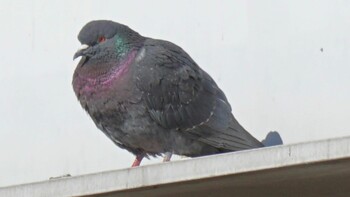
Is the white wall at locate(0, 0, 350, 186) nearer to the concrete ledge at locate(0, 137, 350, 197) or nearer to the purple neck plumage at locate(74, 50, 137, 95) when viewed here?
the purple neck plumage at locate(74, 50, 137, 95)

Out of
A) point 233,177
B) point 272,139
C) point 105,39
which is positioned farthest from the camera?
point 105,39

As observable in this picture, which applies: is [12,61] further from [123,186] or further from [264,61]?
[123,186]

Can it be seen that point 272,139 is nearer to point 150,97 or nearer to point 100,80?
point 150,97

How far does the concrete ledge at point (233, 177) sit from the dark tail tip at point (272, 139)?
62.1 inches

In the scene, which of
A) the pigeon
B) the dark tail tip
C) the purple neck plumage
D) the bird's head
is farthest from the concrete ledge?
the bird's head

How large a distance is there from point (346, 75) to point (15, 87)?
6.55 feet

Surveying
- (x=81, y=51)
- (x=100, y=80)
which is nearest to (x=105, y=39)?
(x=81, y=51)

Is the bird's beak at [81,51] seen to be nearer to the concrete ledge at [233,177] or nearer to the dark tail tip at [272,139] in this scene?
the dark tail tip at [272,139]

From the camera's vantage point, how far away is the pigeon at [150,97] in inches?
278

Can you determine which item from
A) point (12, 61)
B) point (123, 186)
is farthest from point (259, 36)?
point (123, 186)

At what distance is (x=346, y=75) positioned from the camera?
6.91m

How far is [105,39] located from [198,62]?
0.52 metres

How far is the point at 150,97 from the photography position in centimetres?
709

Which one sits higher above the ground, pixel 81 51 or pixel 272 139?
pixel 81 51
